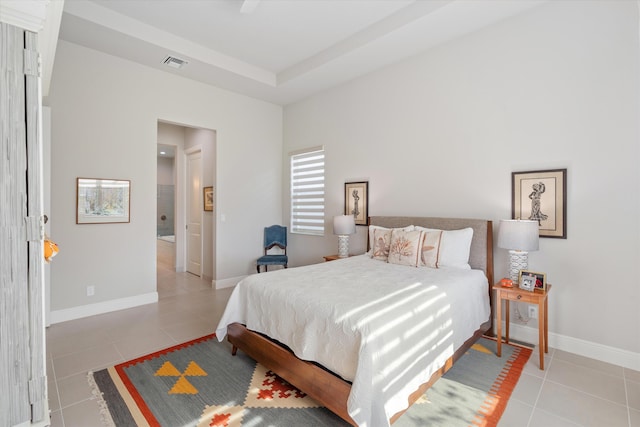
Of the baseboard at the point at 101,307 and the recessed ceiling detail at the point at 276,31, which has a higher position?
the recessed ceiling detail at the point at 276,31

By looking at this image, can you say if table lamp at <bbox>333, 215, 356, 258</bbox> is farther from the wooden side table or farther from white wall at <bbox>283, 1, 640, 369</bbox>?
the wooden side table

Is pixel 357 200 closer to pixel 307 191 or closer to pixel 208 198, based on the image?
pixel 307 191

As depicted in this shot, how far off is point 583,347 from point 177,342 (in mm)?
3674

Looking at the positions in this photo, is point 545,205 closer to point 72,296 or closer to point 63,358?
point 63,358

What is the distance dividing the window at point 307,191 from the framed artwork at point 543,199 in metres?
2.78

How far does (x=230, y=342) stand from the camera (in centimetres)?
269

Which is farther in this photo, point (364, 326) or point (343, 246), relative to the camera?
point (343, 246)

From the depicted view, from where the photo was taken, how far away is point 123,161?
3.88 metres

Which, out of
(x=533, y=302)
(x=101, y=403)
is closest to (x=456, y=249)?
(x=533, y=302)

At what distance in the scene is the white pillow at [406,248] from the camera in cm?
309

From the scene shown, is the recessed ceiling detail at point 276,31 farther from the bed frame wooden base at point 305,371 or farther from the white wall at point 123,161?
the bed frame wooden base at point 305,371

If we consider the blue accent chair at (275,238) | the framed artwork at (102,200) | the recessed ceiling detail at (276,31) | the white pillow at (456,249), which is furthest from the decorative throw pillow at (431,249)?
the framed artwork at (102,200)

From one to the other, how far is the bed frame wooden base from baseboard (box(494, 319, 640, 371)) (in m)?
0.71

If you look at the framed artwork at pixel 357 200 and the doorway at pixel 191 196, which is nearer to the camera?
the framed artwork at pixel 357 200
